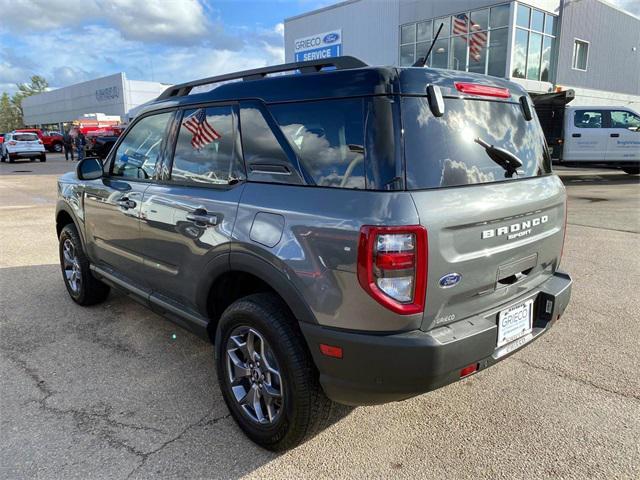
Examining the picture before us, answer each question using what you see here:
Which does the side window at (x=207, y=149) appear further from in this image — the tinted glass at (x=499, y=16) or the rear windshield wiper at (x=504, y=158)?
the tinted glass at (x=499, y=16)

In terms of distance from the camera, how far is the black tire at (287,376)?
2.21 metres

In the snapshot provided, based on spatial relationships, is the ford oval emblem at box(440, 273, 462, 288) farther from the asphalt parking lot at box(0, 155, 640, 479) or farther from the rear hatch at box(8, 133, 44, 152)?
the rear hatch at box(8, 133, 44, 152)

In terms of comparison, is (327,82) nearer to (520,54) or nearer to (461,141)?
(461,141)

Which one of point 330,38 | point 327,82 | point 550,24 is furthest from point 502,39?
point 327,82

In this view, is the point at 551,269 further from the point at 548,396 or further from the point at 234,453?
the point at 234,453

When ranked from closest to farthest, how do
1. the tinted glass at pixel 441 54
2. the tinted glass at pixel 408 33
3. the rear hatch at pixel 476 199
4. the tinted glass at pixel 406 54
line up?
the rear hatch at pixel 476 199 → the tinted glass at pixel 441 54 → the tinted glass at pixel 408 33 → the tinted glass at pixel 406 54

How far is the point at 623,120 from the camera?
14.2m

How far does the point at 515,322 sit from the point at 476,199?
727mm

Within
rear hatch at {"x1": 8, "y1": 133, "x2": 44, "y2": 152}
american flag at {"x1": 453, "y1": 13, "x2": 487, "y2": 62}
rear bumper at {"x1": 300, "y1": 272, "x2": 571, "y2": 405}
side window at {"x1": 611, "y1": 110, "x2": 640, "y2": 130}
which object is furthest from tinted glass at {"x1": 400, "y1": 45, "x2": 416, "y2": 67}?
rear bumper at {"x1": 300, "y1": 272, "x2": 571, "y2": 405}

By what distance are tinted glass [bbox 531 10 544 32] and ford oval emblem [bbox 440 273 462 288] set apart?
2397 centimetres

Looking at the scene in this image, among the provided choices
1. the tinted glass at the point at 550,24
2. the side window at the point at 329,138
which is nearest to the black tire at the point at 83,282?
the side window at the point at 329,138

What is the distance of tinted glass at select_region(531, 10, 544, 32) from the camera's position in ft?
71.2

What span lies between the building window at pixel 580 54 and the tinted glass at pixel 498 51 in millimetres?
6658

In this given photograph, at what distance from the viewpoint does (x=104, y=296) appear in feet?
14.9
